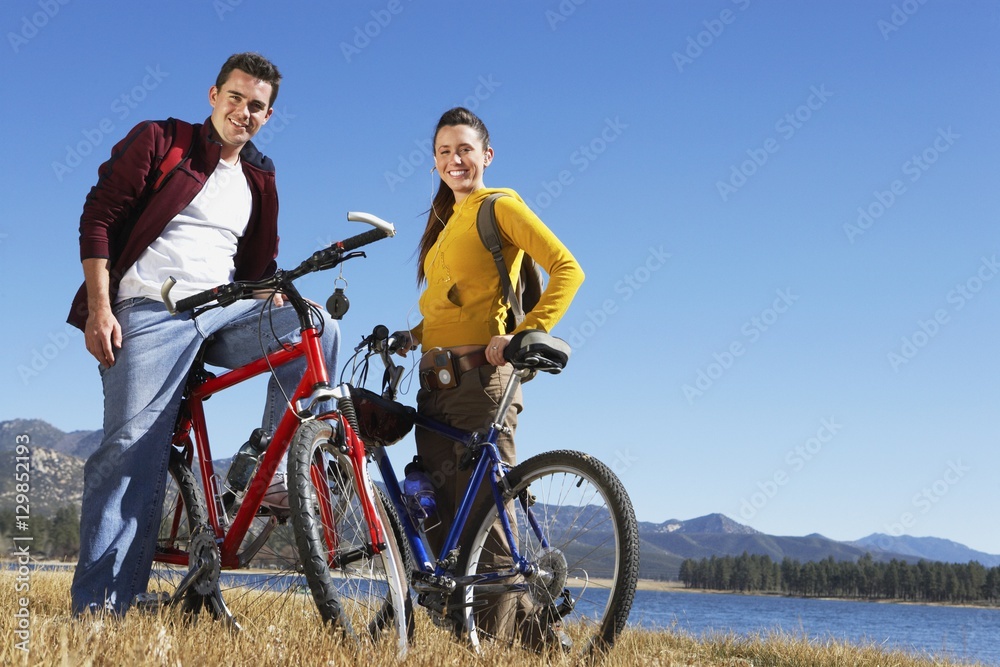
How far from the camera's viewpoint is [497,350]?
381cm

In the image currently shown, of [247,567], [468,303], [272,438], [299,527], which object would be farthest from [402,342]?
[299,527]

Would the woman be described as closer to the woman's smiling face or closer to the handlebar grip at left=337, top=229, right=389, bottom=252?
the woman's smiling face

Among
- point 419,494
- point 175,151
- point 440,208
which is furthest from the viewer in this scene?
point 440,208

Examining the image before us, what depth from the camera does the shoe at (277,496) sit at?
367 centimetres

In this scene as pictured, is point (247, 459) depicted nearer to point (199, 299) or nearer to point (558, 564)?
point (199, 299)

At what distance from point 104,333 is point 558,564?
2327mm

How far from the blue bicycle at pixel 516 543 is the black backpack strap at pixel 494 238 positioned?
0.45m

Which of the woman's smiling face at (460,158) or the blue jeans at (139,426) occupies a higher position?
the woman's smiling face at (460,158)

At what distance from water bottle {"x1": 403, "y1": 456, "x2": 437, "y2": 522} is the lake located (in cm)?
315

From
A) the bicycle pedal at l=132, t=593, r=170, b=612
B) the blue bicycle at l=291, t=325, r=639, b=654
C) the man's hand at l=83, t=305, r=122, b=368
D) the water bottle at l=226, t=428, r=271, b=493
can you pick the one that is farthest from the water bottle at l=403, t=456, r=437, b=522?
the man's hand at l=83, t=305, r=122, b=368

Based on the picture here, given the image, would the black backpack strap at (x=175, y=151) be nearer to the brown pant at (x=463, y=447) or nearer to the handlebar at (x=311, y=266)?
the handlebar at (x=311, y=266)

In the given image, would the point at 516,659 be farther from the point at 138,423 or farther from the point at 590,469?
the point at 138,423

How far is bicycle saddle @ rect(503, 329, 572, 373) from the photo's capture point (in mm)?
3615

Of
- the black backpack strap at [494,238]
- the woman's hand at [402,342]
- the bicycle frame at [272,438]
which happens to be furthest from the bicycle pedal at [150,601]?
the black backpack strap at [494,238]
